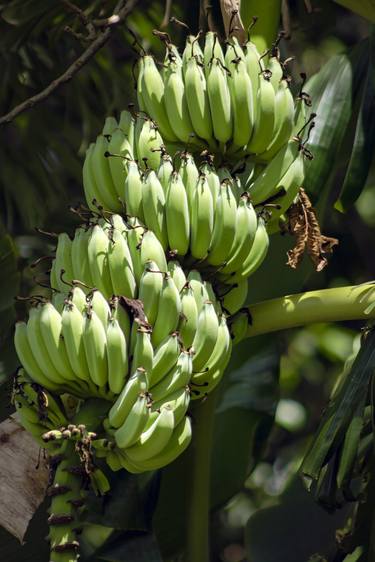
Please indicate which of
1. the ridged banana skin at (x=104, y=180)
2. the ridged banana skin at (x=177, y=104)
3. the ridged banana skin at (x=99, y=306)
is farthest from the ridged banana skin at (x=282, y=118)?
the ridged banana skin at (x=99, y=306)

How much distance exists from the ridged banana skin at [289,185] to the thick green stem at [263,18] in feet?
0.82

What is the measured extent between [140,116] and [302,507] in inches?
34.2

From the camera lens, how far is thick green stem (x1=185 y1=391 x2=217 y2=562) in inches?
66.9

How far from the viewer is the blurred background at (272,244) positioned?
1.86m

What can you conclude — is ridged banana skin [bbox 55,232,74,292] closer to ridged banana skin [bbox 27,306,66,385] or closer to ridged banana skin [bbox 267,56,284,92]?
ridged banana skin [bbox 27,306,66,385]

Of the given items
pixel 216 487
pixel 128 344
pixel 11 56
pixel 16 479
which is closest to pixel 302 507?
pixel 216 487

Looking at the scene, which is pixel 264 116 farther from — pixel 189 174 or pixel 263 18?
pixel 263 18

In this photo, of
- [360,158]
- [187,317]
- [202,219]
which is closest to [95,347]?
[187,317]

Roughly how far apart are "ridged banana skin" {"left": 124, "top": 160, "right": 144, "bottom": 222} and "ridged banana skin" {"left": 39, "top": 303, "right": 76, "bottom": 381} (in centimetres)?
19

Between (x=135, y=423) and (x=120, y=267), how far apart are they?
215mm

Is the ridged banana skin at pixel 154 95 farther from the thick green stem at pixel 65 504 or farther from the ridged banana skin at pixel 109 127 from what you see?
the thick green stem at pixel 65 504

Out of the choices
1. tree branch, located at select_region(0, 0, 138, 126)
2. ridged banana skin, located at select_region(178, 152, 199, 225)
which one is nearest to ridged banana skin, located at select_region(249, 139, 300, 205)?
ridged banana skin, located at select_region(178, 152, 199, 225)

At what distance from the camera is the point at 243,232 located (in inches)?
59.0

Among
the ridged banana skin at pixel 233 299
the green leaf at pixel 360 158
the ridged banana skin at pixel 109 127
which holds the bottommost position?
the green leaf at pixel 360 158
